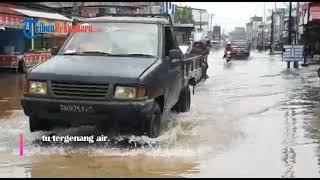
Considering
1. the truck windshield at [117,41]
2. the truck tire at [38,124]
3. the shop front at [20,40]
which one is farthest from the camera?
the shop front at [20,40]

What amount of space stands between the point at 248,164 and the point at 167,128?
2803mm

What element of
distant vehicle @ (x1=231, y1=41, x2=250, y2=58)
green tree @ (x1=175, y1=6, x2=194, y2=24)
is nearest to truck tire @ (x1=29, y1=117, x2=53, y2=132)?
distant vehicle @ (x1=231, y1=41, x2=250, y2=58)

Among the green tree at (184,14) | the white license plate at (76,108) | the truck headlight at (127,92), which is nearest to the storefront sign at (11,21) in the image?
the white license plate at (76,108)

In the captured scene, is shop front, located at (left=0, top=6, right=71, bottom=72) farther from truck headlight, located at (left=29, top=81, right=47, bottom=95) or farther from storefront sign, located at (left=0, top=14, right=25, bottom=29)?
truck headlight, located at (left=29, top=81, right=47, bottom=95)

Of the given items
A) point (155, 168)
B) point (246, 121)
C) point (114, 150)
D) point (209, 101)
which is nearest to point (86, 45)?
point (114, 150)

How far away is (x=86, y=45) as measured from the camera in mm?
8859

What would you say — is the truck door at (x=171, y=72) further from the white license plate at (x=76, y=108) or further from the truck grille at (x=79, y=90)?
the white license plate at (x=76, y=108)

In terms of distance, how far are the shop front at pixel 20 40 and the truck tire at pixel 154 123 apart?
16046mm

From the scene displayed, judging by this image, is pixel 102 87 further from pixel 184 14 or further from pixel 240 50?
pixel 184 14

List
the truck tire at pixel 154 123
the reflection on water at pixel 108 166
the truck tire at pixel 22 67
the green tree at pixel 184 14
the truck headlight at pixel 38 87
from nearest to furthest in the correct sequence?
the reflection on water at pixel 108 166 → the truck headlight at pixel 38 87 → the truck tire at pixel 154 123 → the truck tire at pixel 22 67 → the green tree at pixel 184 14

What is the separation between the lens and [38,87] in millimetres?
7785

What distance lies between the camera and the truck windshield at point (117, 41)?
8.70 m

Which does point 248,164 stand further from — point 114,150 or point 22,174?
point 22,174

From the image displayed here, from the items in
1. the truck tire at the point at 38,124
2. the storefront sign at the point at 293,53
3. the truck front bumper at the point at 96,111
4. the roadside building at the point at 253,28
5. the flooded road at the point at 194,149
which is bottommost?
the roadside building at the point at 253,28
